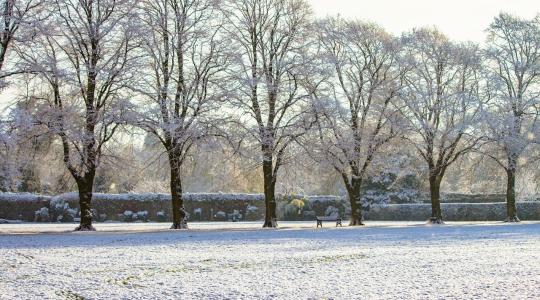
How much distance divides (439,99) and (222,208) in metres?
20.3

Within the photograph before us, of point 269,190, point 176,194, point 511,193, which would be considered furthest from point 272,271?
point 511,193

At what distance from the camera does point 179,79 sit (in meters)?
32.0

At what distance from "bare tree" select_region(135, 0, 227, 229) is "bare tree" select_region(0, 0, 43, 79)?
5.43 m

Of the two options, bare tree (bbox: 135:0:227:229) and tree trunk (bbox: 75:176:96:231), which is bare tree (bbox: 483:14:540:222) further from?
tree trunk (bbox: 75:176:96:231)

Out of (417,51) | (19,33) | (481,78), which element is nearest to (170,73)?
(19,33)

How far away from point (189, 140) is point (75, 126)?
207 inches

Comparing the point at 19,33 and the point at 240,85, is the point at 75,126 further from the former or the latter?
the point at 240,85

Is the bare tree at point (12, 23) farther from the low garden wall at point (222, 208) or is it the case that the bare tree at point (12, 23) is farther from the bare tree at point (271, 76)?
the low garden wall at point (222, 208)

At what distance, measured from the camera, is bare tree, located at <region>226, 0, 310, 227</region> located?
32594 millimetres

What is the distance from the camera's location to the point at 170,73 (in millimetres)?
32062

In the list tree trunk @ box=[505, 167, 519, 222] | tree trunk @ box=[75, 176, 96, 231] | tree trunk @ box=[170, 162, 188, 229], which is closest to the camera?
Result: tree trunk @ box=[75, 176, 96, 231]

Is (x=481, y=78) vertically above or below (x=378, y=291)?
above

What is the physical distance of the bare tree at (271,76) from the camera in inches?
1283

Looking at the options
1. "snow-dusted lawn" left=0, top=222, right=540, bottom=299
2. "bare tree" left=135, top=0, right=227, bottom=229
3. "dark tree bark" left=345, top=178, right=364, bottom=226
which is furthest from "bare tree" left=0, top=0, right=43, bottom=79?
"dark tree bark" left=345, top=178, right=364, bottom=226
